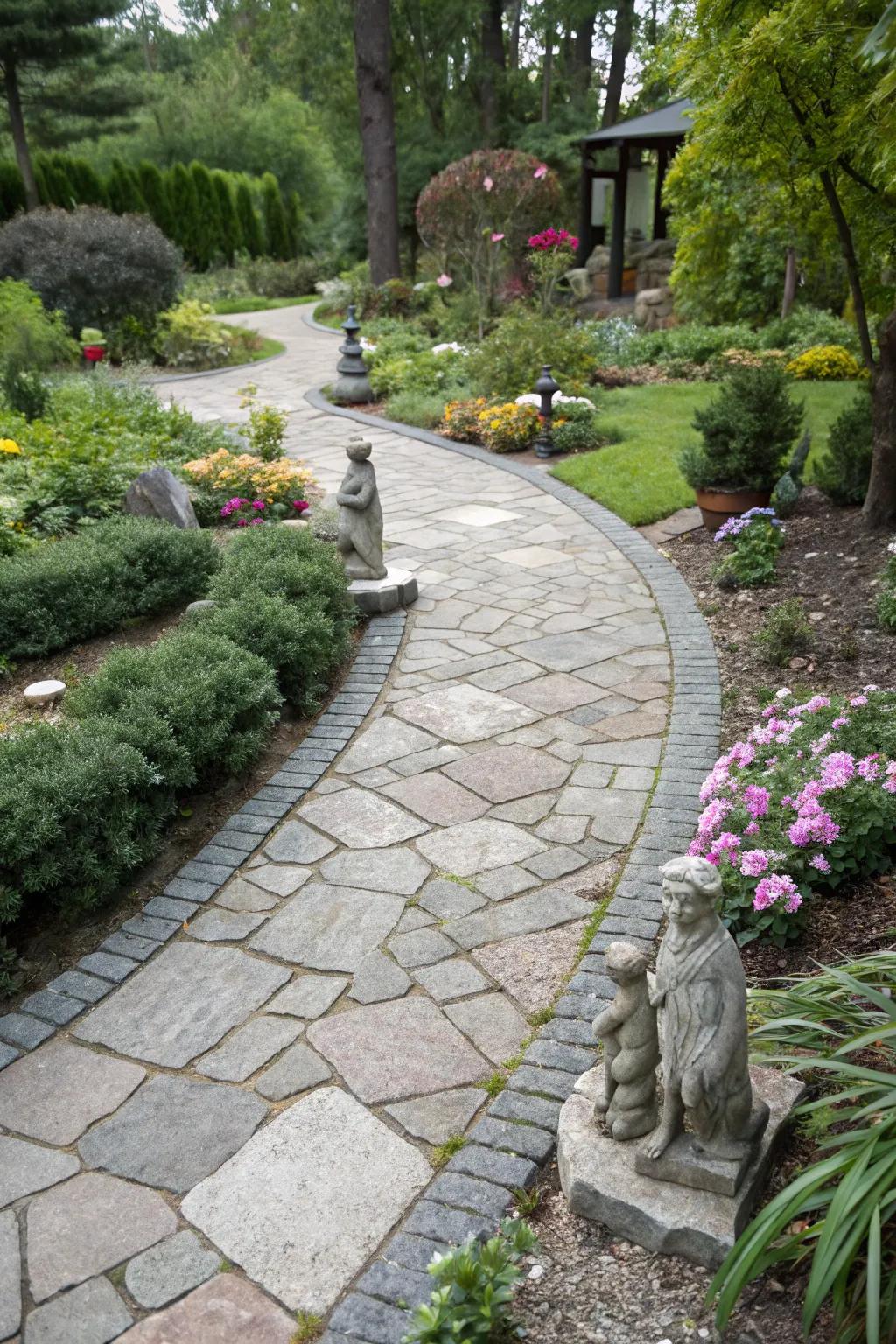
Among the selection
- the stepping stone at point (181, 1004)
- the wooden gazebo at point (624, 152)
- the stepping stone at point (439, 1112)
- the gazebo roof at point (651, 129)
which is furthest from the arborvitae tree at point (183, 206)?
the stepping stone at point (439, 1112)

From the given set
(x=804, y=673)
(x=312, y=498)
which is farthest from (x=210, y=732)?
(x=312, y=498)

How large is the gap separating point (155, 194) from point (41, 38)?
5912 mm

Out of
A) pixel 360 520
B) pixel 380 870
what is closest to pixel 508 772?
pixel 380 870

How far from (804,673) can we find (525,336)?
27.1ft

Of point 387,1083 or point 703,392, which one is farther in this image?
point 703,392

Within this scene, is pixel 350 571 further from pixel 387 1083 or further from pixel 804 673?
pixel 387 1083

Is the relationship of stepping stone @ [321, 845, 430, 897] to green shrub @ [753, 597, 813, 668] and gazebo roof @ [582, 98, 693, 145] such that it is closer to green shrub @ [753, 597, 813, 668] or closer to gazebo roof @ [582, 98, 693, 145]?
green shrub @ [753, 597, 813, 668]

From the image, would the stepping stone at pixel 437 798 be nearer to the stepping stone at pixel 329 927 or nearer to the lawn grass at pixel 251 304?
the stepping stone at pixel 329 927

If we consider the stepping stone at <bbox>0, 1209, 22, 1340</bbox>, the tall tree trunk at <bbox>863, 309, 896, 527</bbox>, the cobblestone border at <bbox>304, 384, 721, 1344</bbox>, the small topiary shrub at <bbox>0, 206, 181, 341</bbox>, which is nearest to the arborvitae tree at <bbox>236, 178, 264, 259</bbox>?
the small topiary shrub at <bbox>0, 206, 181, 341</bbox>

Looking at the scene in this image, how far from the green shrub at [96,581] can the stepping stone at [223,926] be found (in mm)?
2823

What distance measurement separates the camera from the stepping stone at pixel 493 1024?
3.37m

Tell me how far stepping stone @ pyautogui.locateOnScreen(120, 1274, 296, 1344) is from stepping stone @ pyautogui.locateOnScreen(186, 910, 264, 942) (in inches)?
59.6

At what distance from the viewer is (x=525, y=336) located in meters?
12.7

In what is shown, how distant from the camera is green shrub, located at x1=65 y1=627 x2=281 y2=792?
14.8 feet
